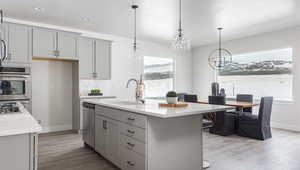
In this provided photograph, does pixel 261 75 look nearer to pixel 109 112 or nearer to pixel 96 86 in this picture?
pixel 96 86

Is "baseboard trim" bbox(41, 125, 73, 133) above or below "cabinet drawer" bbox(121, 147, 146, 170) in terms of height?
below

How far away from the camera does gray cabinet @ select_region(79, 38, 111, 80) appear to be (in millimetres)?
4965

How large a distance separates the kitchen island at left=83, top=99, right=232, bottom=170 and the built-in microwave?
2.26 m

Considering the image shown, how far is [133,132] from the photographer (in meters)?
2.31

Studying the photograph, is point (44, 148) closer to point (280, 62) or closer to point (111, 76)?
point (111, 76)

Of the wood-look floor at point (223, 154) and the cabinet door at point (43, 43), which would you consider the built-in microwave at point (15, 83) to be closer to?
the cabinet door at point (43, 43)

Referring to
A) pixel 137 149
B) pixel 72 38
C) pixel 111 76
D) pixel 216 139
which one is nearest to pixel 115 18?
pixel 72 38

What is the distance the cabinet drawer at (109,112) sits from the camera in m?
2.63

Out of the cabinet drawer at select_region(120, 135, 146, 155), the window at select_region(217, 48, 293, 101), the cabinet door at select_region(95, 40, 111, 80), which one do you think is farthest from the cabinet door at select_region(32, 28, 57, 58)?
the window at select_region(217, 48, 293, 101)

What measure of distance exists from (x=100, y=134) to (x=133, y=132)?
1014 mm

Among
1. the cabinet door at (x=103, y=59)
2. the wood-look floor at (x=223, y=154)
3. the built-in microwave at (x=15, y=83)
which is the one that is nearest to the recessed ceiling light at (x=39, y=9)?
the built-in microwave at (x=15, y=83)

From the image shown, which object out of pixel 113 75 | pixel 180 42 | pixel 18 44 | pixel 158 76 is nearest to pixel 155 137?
pixel 180 42

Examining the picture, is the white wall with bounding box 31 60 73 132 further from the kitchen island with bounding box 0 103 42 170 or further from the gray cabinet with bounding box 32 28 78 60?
the kitchen island with bounding box 0 103 42 170

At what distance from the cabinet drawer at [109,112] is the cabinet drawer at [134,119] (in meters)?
0.13
